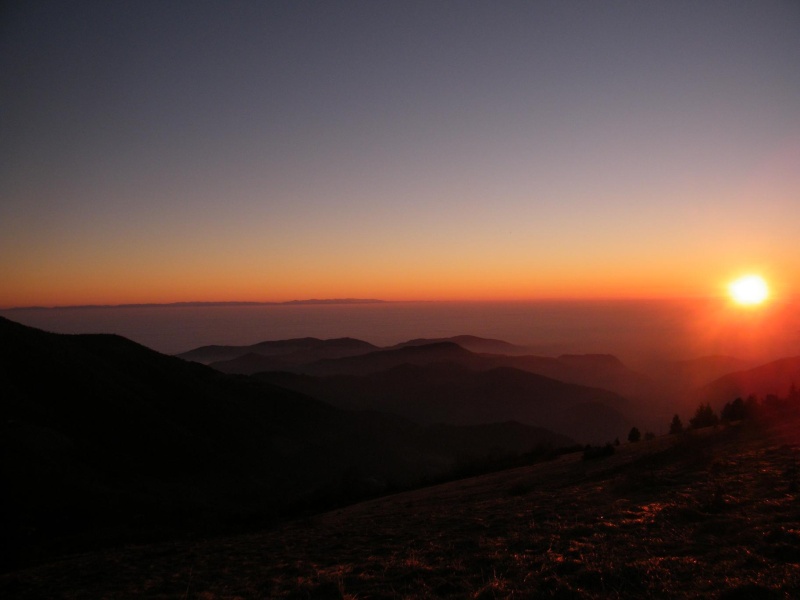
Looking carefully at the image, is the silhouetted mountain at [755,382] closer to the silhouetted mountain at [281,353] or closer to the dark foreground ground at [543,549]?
the dark foreground ground at [543,549]

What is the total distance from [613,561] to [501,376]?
10555cm

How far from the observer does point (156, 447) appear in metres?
31.8

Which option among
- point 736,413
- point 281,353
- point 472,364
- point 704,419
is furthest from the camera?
point 281,353

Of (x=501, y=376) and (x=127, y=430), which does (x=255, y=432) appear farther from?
(x=501, y=376)

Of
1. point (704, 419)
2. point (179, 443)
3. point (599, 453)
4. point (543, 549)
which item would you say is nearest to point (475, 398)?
point (179, 443)

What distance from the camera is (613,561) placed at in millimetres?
5477

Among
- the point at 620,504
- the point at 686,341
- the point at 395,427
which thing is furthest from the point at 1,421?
the point at 686,341

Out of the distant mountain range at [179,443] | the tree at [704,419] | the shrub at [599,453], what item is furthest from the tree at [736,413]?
the distant mountain range at [179,443]

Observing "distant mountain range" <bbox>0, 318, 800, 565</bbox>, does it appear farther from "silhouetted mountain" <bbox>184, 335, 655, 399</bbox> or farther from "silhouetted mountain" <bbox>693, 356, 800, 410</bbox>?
"silhouetted mountain" <bbox>184, 335, 655, 399</bbox>

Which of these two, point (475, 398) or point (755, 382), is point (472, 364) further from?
point (755, 382)

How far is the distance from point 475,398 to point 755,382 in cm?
4841

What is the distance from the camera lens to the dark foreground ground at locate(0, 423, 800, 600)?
5.05 metres

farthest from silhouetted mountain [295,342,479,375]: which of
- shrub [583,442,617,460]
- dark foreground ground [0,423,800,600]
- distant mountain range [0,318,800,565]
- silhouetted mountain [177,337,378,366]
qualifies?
dark foreground ground [0,423,800,600]

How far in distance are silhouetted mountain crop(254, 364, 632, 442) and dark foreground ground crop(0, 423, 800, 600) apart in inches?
2709
